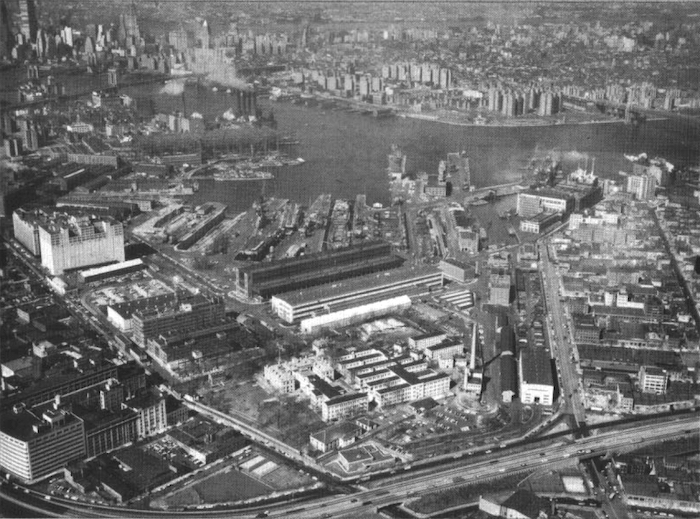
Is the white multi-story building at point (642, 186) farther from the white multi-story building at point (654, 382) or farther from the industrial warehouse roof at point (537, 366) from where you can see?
the white multi-story building at point (654, 382)

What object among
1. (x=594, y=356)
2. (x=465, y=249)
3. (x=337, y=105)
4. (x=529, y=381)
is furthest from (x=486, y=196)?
(x=529, y=381)

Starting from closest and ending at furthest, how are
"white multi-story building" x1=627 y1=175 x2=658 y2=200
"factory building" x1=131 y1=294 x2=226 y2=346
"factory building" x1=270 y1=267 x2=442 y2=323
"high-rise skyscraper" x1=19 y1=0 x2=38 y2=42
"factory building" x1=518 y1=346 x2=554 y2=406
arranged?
"factory building" x1=518 y1=346 x2=554 y2=406, "factory building" x1=131 y1=294 x2=226 y2=346, "factory building" x1=270 y1=267 x2=442 y2=323, "white multi-story building" x1=627 y1=175 x2=658 y2=200, "high-rise skyscraper" x1=19 y1=0 x2=38 y2=42

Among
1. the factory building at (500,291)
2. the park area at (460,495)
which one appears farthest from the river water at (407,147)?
the park area at (460,495)

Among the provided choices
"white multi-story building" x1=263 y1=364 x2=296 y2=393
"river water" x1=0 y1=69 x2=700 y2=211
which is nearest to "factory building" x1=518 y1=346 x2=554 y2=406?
"white multi-story building" x1=263 y1=364 x2=296 y2=393

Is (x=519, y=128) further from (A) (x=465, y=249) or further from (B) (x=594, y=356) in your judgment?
(B) (x=594, y=356)

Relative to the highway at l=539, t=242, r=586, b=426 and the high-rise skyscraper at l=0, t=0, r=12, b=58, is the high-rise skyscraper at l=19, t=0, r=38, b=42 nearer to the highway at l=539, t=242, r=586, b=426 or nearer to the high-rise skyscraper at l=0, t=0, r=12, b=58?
the high-rise skyscraper at l=0, t=0, r=12, b=58

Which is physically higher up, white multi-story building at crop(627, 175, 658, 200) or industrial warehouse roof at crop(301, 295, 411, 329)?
white multi-story building at crop(627, 175, 658, 200)
